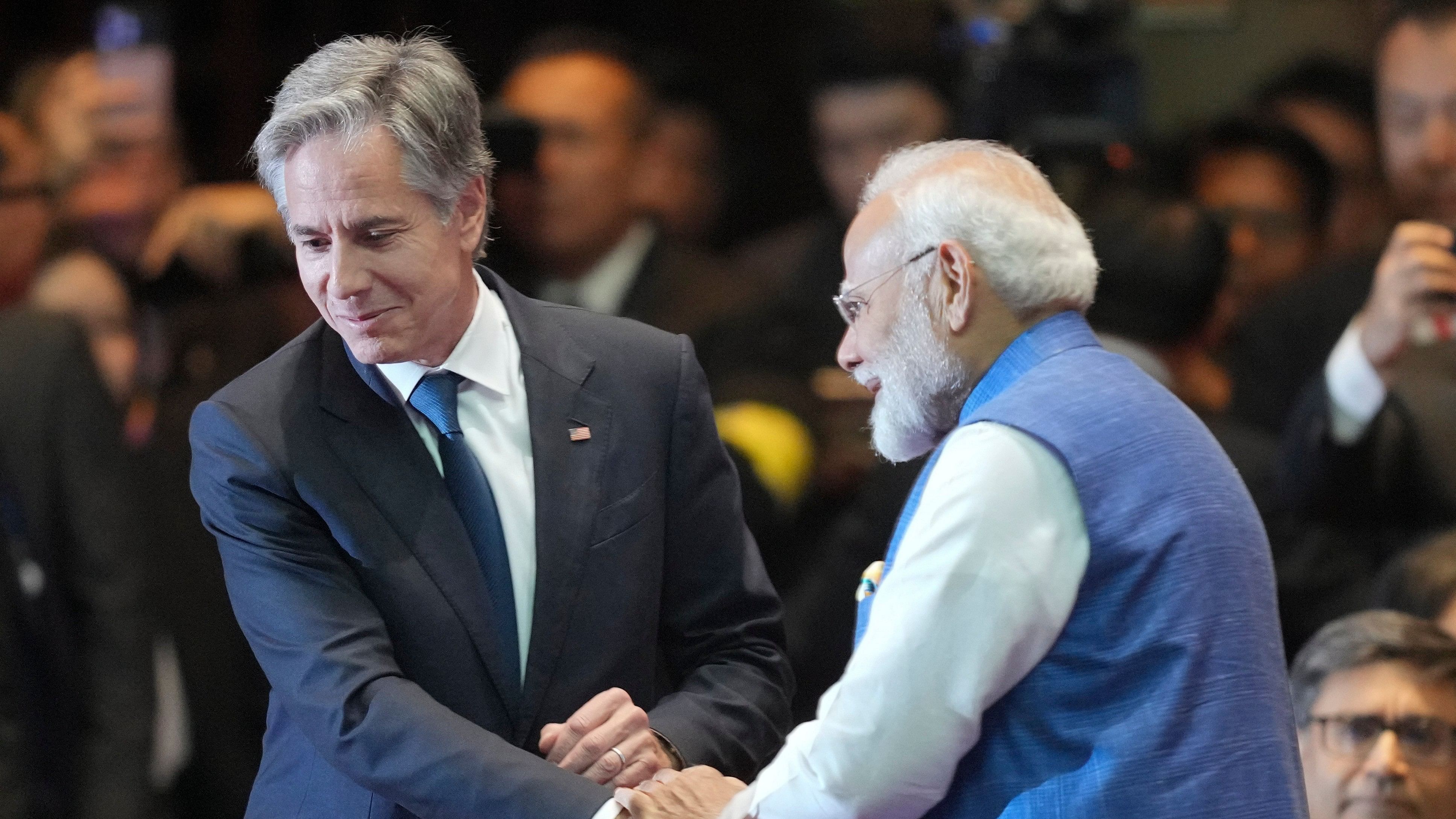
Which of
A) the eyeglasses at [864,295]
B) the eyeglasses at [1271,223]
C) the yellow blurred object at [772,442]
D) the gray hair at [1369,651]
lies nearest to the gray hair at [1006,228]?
the eyeglasses at [864,295]

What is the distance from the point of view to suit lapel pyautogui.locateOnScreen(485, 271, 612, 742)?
2.17 metres

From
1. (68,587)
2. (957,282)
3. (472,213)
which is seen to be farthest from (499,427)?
(68,587)

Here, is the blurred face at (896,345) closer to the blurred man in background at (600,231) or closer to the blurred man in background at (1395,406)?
the blurred man in background at (1395,406)

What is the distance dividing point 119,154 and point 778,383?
5.50 feet

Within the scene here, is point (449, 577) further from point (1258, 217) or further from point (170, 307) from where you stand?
point (1258, 217)

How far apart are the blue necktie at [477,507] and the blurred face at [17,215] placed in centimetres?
196

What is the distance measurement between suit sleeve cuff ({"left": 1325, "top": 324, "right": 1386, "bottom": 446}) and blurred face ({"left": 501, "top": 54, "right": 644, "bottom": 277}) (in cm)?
153

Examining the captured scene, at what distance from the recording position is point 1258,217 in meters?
4.99

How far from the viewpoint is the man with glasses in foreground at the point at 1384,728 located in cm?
288

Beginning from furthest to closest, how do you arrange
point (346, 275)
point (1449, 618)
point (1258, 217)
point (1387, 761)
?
1. point (1258, 217)
2. point (1449, 618)
3. point (1387, 761)
4. point (346, 275)

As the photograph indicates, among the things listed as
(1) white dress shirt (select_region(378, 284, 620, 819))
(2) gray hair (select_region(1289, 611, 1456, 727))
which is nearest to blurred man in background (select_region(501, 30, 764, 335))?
(2) gray hair (select_region(1289, 611, 1456, 727))

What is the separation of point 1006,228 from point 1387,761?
1253mm

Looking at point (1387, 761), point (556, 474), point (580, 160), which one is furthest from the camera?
point (580, 160)

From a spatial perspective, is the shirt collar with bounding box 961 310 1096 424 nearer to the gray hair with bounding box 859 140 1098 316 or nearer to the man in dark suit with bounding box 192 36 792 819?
the gray hair with bounding box 859 140 1098 316
